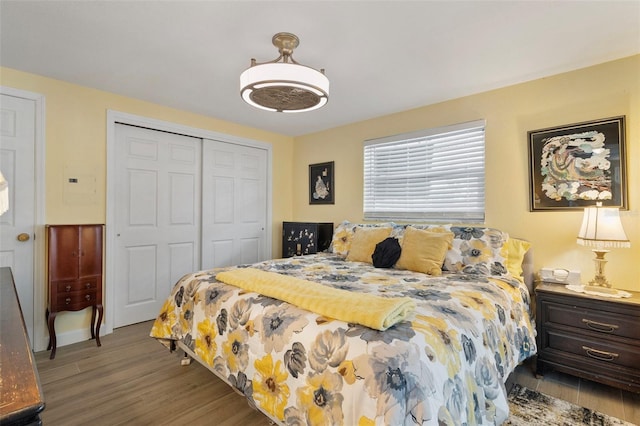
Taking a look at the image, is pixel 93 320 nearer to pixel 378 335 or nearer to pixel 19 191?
pixel 19 191

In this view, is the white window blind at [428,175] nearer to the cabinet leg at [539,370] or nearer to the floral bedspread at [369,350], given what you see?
the floral bedspread at [369,350]

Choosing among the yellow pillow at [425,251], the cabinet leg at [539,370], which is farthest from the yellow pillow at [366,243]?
the cabinet leg at [539,370]

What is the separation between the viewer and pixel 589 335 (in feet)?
6.68

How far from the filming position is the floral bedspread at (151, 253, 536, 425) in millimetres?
1096

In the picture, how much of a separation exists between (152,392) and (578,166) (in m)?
3.48

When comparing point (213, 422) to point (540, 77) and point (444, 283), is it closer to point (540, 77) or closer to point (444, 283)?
point (444, 283)

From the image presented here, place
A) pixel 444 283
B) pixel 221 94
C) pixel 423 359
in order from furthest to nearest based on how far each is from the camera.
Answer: pixel 221 94
pixel 444 283
pixel 423 359

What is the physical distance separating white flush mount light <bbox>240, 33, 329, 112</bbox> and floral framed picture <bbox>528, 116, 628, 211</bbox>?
190cm

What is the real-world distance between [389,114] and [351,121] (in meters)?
0.51

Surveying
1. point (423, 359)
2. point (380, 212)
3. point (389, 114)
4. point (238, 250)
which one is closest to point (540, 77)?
point (389, 114)

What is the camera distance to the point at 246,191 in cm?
419

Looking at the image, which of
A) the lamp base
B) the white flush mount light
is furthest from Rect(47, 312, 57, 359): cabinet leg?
the lamp base

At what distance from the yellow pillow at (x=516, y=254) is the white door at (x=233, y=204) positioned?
2998 millimetres

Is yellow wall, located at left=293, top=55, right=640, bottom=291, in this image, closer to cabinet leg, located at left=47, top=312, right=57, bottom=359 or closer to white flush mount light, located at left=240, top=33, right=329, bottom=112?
white flush mount light, located at left=240, top=33, right=329, bottom=112
